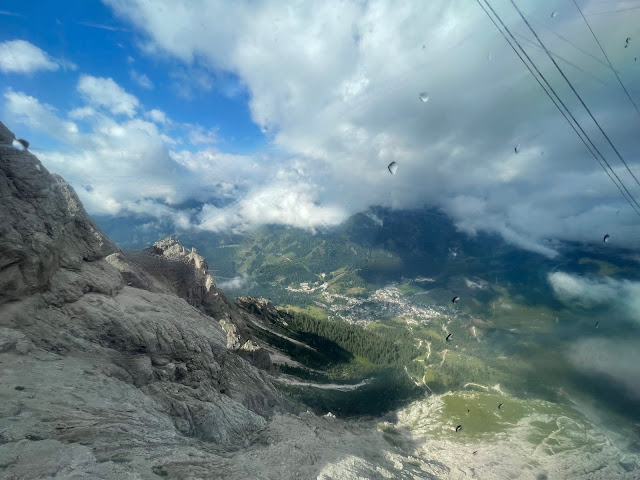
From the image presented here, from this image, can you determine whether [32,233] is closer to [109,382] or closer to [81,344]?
[81,344]

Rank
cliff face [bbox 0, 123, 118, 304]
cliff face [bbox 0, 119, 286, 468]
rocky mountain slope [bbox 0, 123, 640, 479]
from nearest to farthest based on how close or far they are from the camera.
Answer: rocky mountain slope [bbox 0, 123, 640, 479] < cliff face [bbox 0, 119, 286, 468] < cliff face [bbox 0, 123, 118, 304]

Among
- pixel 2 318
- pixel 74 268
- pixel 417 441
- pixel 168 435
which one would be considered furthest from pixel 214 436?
pixel 417 441

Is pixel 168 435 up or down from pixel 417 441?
up

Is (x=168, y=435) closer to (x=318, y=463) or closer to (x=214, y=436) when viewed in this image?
(x=214, y=436)

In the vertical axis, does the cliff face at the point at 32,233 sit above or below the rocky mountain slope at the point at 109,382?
above

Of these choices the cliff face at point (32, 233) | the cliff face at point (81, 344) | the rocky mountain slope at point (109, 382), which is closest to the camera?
the rocky mountain slope at point (109, 382)

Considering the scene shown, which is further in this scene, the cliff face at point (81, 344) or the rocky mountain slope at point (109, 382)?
the cliff face at point (81, 344)

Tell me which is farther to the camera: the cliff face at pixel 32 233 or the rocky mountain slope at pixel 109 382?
the cliff face at pixel 32 233

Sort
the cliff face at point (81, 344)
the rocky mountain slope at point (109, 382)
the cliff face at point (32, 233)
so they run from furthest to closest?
the cliff face at point (32, 233) → the cliff face at point (81, 344) → the rocky mountain slope at point (109, 382)
